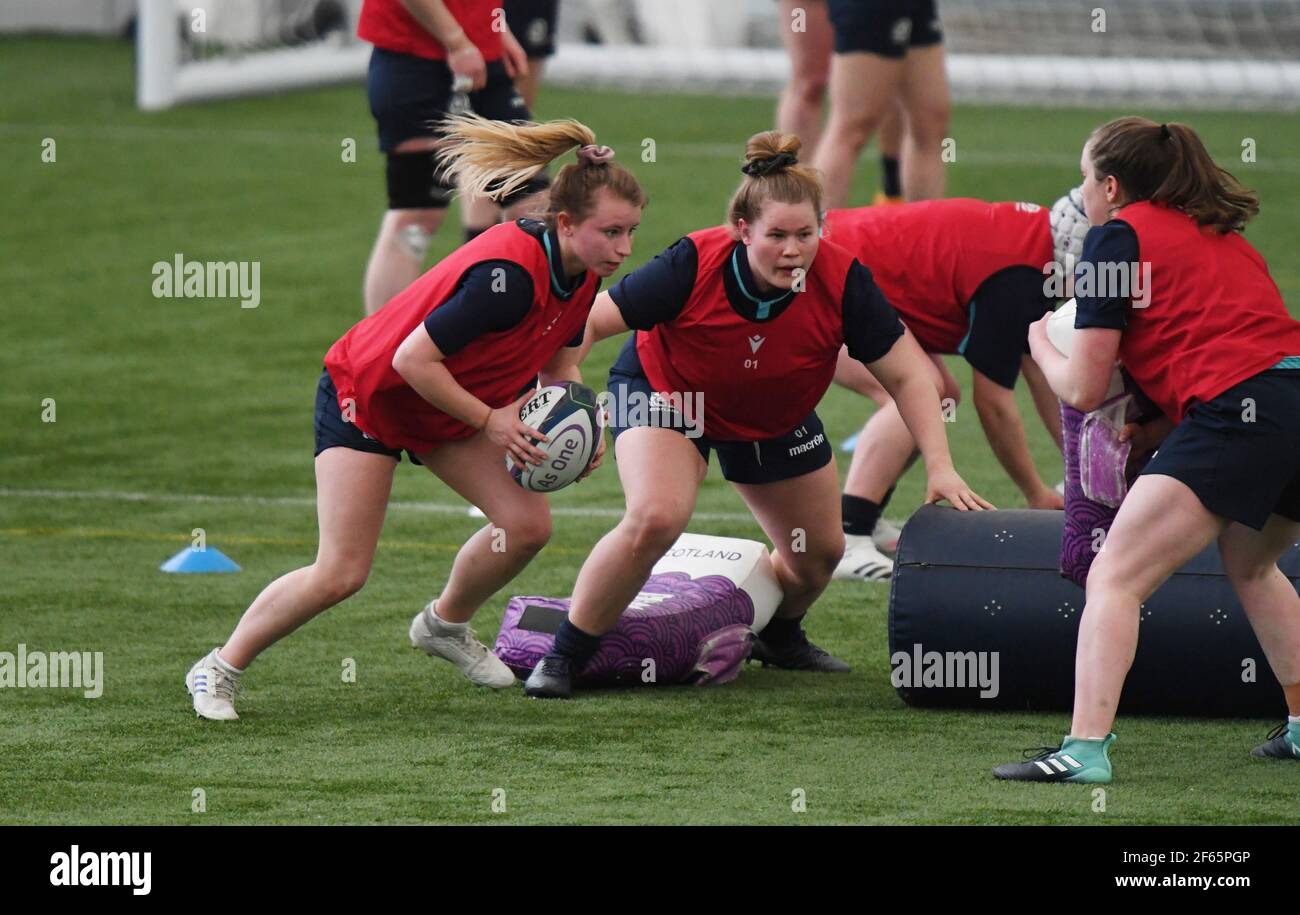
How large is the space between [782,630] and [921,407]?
94 cm

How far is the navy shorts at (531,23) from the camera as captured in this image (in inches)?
380

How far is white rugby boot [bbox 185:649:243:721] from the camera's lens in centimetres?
519

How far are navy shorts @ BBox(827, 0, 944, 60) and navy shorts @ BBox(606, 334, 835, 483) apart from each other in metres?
4.40

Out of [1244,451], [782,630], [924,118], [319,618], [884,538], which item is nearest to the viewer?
[1244,451]

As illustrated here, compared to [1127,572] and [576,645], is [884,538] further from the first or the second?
[1127,572]

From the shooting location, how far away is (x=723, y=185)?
1355 cm

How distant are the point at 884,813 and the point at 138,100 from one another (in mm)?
13495

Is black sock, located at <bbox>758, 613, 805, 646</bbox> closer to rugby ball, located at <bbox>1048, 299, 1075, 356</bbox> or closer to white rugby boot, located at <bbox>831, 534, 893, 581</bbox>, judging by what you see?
white rugby boot, located at <bbox>831, 534, 893, 581</bbox>

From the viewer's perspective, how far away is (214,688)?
5.22 metres

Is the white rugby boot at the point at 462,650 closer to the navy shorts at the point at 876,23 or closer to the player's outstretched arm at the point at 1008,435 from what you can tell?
the player's outstretched arm at the point at 1008,435

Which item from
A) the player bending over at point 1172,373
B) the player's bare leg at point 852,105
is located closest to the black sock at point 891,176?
the player's bare leg at point 852,105

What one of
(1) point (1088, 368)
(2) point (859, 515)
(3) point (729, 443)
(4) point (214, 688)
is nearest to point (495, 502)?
(3) point (729, 443)
